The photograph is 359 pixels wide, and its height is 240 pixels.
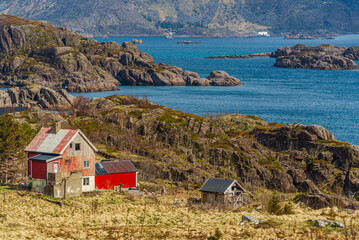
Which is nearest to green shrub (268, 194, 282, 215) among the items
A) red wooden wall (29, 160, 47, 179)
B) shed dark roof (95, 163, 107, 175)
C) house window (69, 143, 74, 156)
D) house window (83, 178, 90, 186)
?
house window (83, 178, 90, 186)

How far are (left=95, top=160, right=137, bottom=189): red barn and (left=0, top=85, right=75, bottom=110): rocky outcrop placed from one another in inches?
3648

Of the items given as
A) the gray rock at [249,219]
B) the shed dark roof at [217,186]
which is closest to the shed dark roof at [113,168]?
the shed dark roof at [217,186]

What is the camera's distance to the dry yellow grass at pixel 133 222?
30406mm

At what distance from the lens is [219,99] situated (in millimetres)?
166500

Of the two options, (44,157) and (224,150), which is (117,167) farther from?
(224,150)

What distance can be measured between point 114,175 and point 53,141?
301 inches

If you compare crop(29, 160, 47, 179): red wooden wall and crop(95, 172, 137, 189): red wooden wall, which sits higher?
crop(29, 160, 47, 179): red wooden wall

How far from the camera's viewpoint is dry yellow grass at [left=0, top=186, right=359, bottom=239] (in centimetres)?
3041

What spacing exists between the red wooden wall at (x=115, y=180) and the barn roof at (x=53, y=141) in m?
5.16

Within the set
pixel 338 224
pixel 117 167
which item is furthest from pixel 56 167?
pixel 338 224

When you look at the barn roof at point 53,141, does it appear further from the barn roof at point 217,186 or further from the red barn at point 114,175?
the barn roof at point 217,186

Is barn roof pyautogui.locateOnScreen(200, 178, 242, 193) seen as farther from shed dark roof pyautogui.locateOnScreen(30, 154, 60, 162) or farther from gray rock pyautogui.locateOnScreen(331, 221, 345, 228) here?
gray rock pyautogui.locateOnScreen(331, 221, 345, 228)

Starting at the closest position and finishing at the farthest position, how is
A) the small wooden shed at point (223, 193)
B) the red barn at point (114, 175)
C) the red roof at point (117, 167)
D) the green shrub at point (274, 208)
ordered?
the green shrub at point (274, 208) < the small wooden shed at point (223, 193) < the red barn at point (114, 175) < the red roof at point (117, 167)

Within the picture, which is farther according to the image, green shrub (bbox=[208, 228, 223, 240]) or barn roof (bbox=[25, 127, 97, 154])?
barn roof (bbox=[25, 127, 97, 154])
